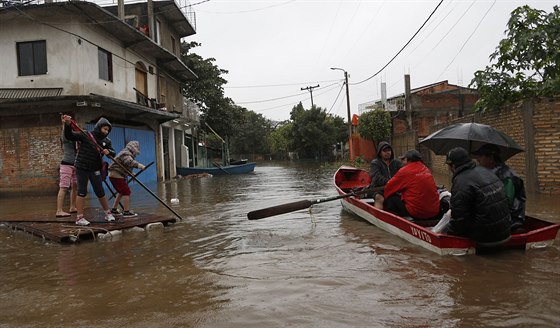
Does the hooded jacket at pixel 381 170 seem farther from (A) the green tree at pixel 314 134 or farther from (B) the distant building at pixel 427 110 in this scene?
(A) the green tree at pixel 314 134

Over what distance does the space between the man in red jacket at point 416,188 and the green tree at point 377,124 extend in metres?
24.9

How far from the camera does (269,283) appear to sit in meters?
4.33

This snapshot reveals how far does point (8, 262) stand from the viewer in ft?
17.7

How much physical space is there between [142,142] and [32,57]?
561 centimetres

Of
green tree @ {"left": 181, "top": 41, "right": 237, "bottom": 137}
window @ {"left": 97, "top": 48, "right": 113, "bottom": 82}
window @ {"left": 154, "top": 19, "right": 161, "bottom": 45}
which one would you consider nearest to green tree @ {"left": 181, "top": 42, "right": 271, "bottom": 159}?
green tree @ {"left": 181, "top": 41, "right": 237, "bottom": 137}

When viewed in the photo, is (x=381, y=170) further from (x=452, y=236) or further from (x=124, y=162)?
(x=124, y=162)

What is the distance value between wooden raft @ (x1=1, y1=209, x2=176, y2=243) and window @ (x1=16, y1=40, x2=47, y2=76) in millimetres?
9077

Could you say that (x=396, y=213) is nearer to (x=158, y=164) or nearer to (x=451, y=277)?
(x=451, y=277)

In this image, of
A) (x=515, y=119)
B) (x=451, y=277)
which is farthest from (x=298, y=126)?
(x=451, y=277)

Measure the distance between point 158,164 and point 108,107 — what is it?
6093mm

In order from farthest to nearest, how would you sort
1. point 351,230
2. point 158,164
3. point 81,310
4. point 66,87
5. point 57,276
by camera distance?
point 158,164 → point 66,87 → point 351,230 → point 57,276 → point 81,310

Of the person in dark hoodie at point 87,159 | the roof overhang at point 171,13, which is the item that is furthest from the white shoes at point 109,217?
the roof overhang at point 171,13

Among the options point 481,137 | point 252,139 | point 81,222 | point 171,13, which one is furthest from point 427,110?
point 252,139

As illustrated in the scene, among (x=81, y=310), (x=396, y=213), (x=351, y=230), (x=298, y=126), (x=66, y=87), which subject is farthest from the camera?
(x=298, y=126)
